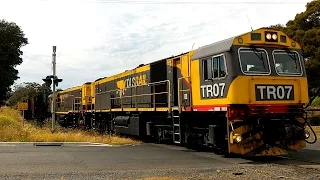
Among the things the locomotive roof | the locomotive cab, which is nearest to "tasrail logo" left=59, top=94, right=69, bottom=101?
the locomotive roof

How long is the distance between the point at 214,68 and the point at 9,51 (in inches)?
1538

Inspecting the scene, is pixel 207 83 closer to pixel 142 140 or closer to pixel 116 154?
pixel 116 154

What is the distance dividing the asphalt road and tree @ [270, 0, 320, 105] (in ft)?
45.1

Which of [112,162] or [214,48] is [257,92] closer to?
[214,48]

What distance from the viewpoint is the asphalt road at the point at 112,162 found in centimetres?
910

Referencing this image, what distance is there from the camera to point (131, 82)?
1972cm

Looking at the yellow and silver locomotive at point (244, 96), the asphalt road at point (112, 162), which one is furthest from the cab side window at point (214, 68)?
the asphalt road at point (112, 162)

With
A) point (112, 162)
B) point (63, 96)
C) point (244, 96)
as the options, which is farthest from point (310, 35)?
point (63, 96)

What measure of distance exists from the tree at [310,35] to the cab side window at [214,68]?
Result: 54.1 feet

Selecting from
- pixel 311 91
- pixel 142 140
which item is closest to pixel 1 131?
pixel 142 140

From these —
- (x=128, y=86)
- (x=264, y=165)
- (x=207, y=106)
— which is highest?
(x=128, y=86)

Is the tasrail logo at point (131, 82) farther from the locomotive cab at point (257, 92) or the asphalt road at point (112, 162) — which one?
the locomotive cab at point (257, 92)

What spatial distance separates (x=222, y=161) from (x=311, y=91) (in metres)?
21.5

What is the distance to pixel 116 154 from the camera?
1280 cm
